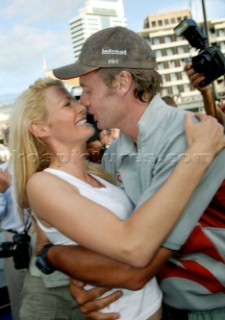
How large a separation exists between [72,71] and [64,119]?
273mm

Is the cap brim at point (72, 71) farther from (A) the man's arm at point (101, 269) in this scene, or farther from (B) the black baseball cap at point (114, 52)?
(A) the man's arm at point (101, 269)

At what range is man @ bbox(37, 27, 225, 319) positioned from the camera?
138 centimetres

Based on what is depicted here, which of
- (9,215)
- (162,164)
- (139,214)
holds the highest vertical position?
(162,164)

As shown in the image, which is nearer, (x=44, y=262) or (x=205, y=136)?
(x=205, y=136)

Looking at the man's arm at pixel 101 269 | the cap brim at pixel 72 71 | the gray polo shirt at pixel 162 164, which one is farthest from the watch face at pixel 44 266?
the cap brim at pixel 72 71

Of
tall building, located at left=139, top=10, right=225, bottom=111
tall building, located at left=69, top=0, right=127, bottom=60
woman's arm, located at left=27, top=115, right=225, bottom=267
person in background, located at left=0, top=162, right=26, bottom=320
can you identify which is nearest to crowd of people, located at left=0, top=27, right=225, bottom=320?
woman's arm, located at left=27, top=115, right=225, bottom=267

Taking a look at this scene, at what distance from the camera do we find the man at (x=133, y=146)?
4.54 ft

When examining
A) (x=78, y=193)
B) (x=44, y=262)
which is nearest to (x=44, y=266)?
(x=44, y=262)

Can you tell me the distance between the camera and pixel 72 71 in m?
1.92

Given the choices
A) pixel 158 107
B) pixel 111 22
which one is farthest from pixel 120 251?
pixel 111 22

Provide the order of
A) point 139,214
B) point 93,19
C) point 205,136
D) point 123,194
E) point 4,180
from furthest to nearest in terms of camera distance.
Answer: point 93,19 < point 4,180 < point 123,194 < point 205,136 < point 139,214

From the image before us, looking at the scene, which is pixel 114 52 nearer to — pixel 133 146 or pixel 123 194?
pixel 133 146

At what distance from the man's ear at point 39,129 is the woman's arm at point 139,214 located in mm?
459

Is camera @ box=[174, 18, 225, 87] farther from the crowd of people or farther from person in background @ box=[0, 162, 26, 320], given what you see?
person in background @ box=[0, 162, 26, 320]
